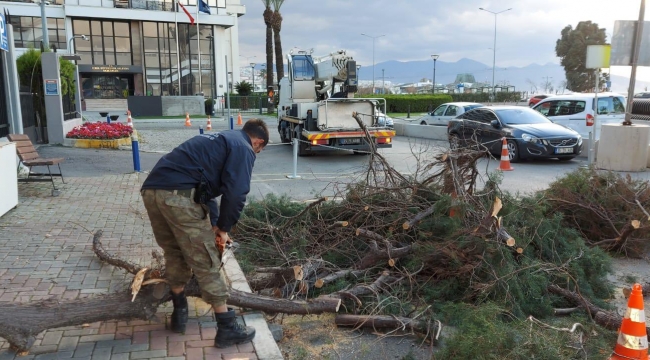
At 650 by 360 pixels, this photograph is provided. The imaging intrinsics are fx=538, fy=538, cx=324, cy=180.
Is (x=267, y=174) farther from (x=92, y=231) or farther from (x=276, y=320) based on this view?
(x=276, y=320)

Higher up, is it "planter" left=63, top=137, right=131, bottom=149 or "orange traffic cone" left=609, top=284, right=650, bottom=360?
"orange traffic cone" left=609, top=284, right=650, bottom=360

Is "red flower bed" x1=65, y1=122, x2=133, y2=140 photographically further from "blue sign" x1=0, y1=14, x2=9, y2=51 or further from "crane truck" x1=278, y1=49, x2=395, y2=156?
"crane truck" x1=278, y1=49, x2=395, y2=156

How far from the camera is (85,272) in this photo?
517 cm

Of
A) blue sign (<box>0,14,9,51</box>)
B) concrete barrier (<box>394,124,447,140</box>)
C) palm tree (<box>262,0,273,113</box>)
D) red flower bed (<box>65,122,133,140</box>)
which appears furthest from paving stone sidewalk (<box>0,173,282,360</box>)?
palm tree (<box>262,0,273,113</box>)

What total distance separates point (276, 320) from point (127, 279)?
1.51 metres

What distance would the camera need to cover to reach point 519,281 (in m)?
4.70

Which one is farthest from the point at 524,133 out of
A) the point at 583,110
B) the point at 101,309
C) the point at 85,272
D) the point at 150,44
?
the point at 150,44

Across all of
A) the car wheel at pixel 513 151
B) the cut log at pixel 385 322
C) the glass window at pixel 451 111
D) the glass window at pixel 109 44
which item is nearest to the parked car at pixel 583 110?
the car wheel at pixel 513 151

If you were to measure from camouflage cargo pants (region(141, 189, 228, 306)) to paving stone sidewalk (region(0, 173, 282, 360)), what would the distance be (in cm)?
45

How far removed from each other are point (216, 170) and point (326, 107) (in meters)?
10.9

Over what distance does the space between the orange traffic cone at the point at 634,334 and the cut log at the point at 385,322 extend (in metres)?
1.38

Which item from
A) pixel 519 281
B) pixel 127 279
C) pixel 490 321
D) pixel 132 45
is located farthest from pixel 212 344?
pixel 132 45

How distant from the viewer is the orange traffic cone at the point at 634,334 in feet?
10.9

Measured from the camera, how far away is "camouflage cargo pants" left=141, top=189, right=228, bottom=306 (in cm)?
364
